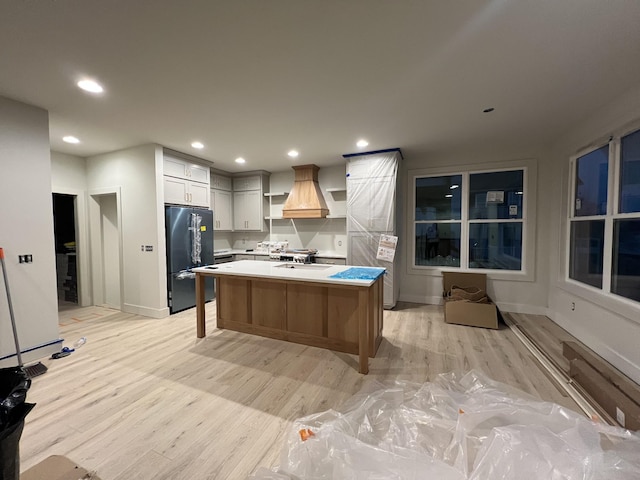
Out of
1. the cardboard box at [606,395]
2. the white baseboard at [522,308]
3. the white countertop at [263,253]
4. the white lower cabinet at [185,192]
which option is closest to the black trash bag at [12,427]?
the cardboard box at [606,395]

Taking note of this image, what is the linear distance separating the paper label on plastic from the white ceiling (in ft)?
4.95

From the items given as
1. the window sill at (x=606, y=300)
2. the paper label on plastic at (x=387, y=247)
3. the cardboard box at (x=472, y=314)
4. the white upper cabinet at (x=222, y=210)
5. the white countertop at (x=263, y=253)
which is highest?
the white upper cabinet at (x=222, y=210)

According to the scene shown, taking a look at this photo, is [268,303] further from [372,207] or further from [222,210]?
[222,210]

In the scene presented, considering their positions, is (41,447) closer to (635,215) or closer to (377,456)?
(377,456)

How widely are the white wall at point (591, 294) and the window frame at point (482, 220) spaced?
8.6 inches

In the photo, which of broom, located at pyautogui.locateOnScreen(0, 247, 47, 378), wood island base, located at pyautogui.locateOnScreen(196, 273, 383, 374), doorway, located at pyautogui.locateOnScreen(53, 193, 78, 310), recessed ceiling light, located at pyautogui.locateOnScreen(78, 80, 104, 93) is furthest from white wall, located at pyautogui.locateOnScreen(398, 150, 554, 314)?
doorway, located at pyautogui.locateOnScreen(53, 193, 78, 310)

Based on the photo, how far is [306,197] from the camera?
16.3ft

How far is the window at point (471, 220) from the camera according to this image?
4.06 meters

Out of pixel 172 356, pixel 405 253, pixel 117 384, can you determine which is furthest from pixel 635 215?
pixel 117 384

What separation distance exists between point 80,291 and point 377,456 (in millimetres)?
5365

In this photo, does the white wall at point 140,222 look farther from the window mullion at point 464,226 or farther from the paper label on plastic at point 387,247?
the window mullion at point 464,226

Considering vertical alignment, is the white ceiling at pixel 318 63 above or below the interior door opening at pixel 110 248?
above

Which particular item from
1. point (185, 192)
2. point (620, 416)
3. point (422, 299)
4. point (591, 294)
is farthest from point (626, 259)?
point (185, 192)

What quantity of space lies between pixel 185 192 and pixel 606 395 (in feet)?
17.0
